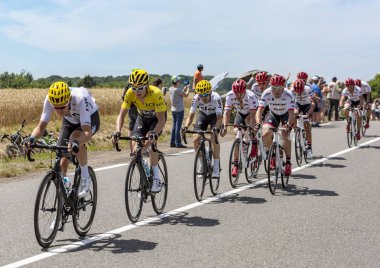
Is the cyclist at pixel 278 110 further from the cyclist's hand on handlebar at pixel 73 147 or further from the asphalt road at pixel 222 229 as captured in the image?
the cyclist's hand on handlebar at pixel 73 147

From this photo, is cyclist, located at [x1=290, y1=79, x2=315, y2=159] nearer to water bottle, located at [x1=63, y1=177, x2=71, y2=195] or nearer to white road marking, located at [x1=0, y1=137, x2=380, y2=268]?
white road marking, located at [x1=0, y1=137, x2=380, y2=268]

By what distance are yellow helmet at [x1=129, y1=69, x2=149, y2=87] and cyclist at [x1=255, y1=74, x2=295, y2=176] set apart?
3539mm

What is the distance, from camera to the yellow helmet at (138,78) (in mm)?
7836

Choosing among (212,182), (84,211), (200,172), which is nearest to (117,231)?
(84,211)

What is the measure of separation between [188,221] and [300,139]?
6.82 meters

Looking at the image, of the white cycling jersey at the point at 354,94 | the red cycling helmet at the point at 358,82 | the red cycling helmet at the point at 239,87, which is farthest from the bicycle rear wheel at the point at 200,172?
the red cycling helmet at the point at 358,82

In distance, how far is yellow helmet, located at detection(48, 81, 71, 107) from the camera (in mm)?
6488

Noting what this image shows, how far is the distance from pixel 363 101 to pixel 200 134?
10.6 meters

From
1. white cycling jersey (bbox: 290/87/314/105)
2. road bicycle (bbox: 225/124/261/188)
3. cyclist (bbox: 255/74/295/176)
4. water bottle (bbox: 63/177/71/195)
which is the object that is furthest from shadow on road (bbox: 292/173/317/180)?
water bottle (bbox: 63/177/71/195)

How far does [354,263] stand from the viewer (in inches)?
241

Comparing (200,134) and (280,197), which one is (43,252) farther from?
(280,197)

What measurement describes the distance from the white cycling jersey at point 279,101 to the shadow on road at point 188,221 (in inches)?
146

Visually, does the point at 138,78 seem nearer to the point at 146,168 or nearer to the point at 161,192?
the point at 146,168

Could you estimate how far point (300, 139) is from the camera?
14227 millimetres
